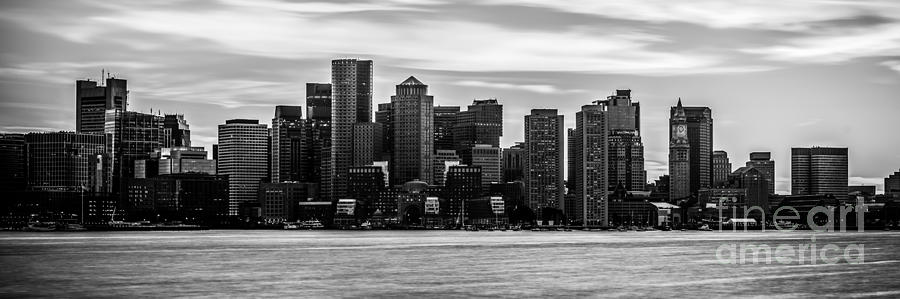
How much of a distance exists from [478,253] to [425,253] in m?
6.44

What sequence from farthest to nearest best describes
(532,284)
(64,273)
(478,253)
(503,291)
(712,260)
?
(478,253)
(712,260)
(64,273)
(532,284)
(503,291)

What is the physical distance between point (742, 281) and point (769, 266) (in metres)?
20.8

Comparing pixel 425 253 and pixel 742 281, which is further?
pixel 425 253

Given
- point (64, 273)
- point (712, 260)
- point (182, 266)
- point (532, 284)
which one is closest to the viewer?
point (532, 284)

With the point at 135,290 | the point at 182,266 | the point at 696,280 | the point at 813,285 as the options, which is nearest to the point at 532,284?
the point at 696,280

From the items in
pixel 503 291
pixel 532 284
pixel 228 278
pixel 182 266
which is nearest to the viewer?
pixel 503 291

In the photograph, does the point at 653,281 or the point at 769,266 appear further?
the point at 769,266

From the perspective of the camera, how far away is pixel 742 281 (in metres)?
97.1

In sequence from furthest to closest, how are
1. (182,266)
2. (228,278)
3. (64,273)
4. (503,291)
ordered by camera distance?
(182,266)
(64,273)
(228,278)
(503,291)

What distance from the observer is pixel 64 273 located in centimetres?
11319

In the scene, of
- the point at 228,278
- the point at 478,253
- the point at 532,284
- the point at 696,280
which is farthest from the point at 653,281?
the point at 478,253

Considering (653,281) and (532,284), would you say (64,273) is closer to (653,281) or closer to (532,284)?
(532,284)

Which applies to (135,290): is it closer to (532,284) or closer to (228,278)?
(228,278)

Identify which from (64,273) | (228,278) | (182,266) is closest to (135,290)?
(228,278)
